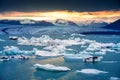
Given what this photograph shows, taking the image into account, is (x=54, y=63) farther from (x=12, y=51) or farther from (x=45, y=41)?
(x=12, y=51)

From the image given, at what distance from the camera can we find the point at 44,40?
3.61 meters

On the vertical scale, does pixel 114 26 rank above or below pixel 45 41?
above

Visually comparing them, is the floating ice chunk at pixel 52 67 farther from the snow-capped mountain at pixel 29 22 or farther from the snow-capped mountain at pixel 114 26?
the snow-capped mountain at pixel 114 26

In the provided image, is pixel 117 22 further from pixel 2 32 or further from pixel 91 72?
pixel 2 32

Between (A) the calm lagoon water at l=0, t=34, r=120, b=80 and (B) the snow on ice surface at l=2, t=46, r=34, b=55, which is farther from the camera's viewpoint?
(B) the snow on ice surface at l=2, t=46, r=34, b=55

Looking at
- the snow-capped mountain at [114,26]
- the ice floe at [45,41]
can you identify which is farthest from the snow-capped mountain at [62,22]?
the snow-capped mountain at [114,26]

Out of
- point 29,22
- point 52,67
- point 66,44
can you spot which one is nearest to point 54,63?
point 52,67

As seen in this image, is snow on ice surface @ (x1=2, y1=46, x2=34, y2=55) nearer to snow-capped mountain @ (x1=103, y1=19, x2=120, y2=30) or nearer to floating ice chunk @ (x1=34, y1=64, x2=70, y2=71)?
floating ice chunk @ (x1=34, y1=64, x2=70, y2=71)

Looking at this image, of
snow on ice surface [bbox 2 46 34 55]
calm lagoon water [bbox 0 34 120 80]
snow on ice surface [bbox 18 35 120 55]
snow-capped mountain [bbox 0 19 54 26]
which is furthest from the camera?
snow-capped mountain [bbox 0 19 54 26]

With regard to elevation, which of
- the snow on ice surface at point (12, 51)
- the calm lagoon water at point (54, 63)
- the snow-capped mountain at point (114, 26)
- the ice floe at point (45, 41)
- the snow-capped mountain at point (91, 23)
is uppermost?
the snow-capped mountain at point (91, 23)

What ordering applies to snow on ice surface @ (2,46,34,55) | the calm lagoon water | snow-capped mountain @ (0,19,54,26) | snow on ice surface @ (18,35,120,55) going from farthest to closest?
snow-capped mountain @ (0,19,54,26), snow on ice surface @ (18,35,120,55), snow on ice surface @ (2,46,34,55), the calm lagoon water

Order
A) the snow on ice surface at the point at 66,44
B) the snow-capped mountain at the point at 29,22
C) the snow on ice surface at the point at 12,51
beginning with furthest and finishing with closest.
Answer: the snow-capped mountain at the point at 29,22, the snow on ice surface at the point at 66,44, the snow on ice surface at the point at 12,51

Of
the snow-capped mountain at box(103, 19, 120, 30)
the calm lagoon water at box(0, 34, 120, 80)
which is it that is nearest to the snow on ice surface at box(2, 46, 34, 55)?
the calm lagoon water at box(0, 34, 120, 80)

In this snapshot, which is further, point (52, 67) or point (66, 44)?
point (66, 44)
